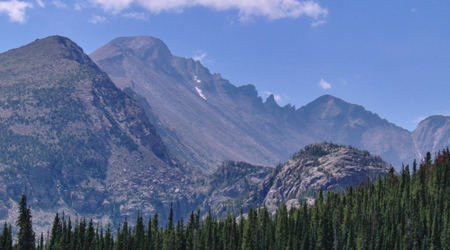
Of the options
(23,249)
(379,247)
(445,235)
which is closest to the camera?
(23,249)

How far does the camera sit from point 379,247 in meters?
188

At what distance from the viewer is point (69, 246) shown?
183m

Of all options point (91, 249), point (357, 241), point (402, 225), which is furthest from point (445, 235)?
point (91, 249)

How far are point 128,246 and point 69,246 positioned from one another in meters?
22.2

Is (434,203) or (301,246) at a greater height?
(434,203)

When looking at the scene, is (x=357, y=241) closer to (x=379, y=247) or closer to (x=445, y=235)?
(x=379, y=247)

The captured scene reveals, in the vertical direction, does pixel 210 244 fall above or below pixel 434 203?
below

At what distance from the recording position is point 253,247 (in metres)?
191

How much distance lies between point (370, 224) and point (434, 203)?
86.1 ft

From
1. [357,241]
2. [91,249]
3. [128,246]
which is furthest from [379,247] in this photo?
[91,249]

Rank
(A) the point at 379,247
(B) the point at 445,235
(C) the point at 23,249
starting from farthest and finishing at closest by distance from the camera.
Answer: (A) the point at 379,247
(B) the point at 445,235
(C) the point at 23,249

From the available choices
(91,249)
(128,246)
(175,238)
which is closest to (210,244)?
(175,238)

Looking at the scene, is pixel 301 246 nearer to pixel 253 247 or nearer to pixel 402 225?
pixel 253 247

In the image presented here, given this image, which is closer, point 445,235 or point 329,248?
point 445,235
